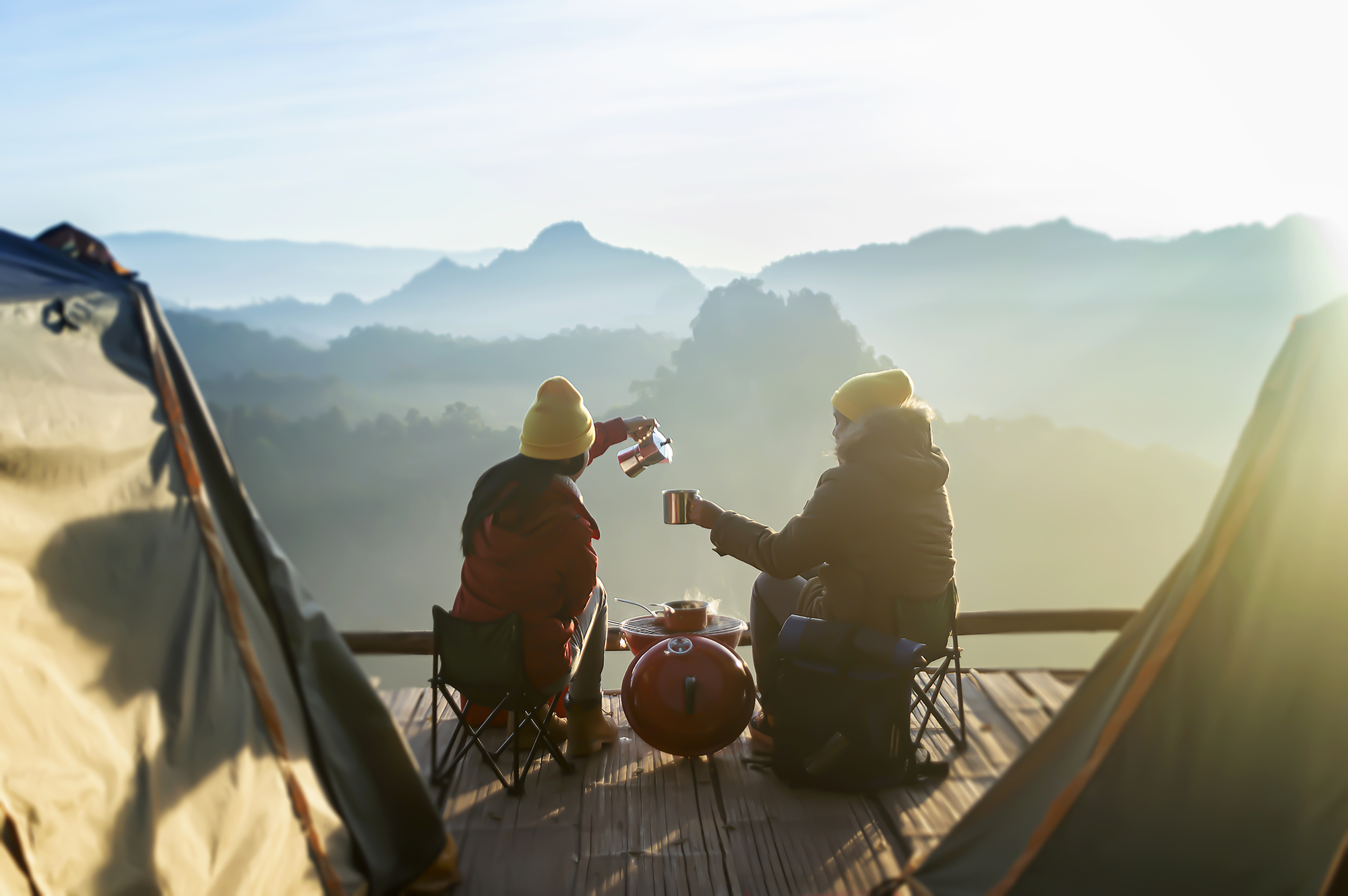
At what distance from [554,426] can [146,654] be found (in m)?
1.58

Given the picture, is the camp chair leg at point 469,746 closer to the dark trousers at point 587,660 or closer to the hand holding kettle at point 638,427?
the dark trousers at point 587,660

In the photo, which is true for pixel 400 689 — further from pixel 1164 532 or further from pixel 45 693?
pixel 1164 532

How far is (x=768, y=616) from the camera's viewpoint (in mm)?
3219

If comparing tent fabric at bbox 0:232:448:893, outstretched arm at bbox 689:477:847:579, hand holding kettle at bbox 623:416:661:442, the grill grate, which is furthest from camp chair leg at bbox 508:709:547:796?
hand holding kettle at bbox 623:416:661:442

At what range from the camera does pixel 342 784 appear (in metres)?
2.05

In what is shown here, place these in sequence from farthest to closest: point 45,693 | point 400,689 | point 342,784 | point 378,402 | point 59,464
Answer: point 378,402 < point 400,689 < point 342,784 < point 59,464 < point 45,693

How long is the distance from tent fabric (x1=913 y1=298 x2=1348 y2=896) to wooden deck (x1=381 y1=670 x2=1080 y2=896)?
310 millimetres

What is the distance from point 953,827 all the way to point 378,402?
1431 inches

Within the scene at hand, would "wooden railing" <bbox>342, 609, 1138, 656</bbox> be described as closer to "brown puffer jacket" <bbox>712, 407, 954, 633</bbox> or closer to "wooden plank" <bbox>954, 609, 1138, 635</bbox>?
"wooden plank" <bbox>954, 609, 1138, 635</bbox>

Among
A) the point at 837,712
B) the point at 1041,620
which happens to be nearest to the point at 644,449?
the point at 837,712

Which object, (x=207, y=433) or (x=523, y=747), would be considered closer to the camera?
(x=207, y=433)

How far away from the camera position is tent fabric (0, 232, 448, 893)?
158cm

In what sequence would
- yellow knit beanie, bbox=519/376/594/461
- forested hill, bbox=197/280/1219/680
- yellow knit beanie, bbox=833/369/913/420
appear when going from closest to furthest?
yellow knit beanie, bbox=833/369/913/420 < yellow knit beanie, bbox=519/376/594/461 < forested hill, bbox=197/280/1219/680

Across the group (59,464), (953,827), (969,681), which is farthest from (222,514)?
(969,681)
